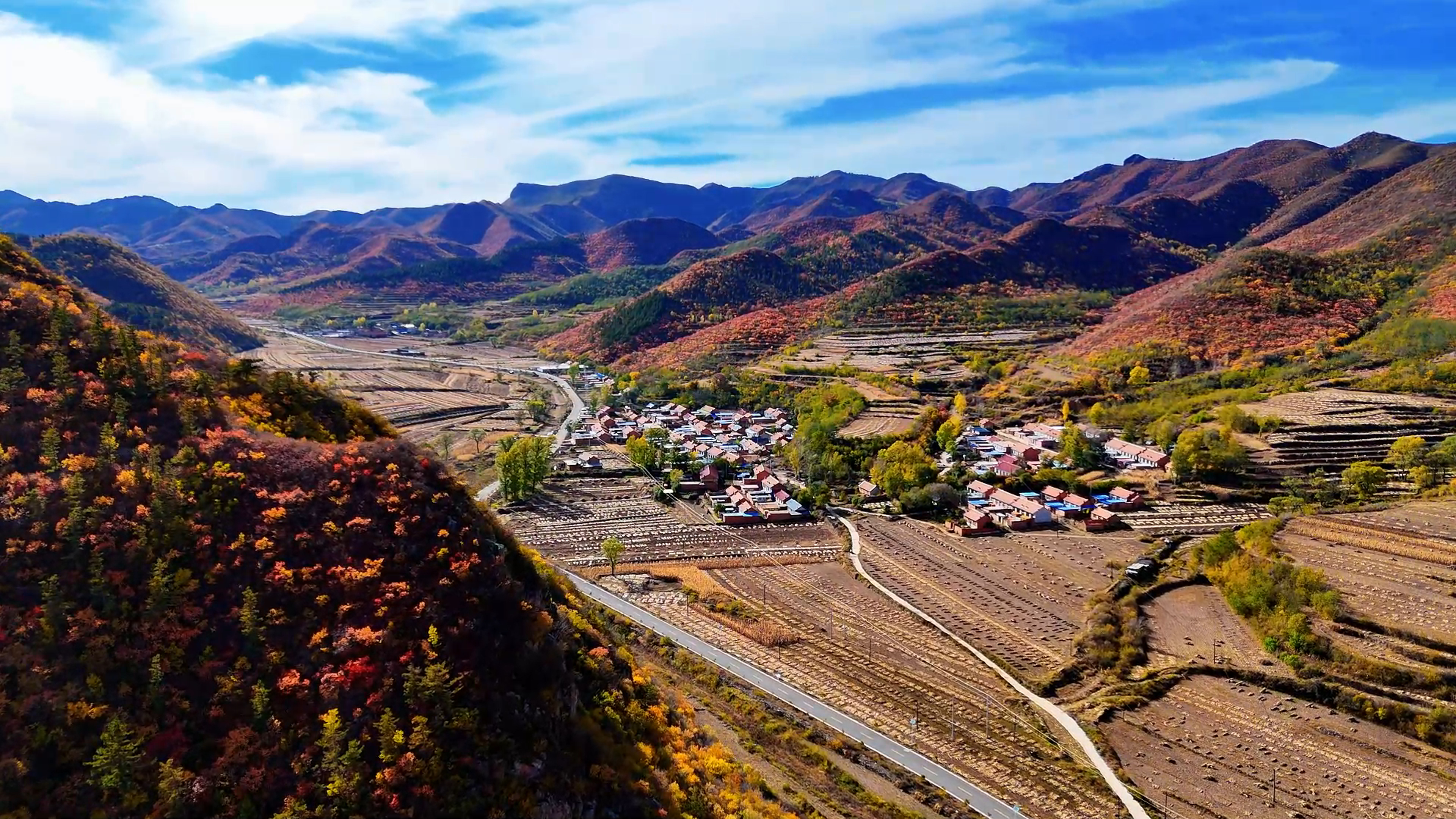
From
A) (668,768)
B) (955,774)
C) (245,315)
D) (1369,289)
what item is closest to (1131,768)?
(955,774)

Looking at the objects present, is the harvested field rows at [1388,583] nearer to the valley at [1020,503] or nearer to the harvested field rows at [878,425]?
the valley at [1020,503]

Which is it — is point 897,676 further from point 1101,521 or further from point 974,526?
point 1101,521

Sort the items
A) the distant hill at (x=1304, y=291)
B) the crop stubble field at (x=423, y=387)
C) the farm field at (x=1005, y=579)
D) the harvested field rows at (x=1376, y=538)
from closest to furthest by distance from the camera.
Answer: the farm field at (x=1005, y=579), the harvested field rows at (x=1376, y=538), the crop stubble field at (x=423, y=387), the distant hill at (x=1304, y=291)

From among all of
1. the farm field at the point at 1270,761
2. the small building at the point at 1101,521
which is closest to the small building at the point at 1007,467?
the small building at the point at 1101,521

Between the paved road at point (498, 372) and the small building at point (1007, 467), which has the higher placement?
the paved road at point (498, 372)

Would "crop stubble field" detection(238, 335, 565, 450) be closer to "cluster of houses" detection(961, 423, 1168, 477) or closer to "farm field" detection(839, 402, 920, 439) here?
"farm field" detection(839, 402, 920, 439)

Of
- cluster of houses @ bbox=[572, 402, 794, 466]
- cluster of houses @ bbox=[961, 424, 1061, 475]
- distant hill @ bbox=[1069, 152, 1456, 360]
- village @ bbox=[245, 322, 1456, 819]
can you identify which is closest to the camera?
village @ bbox=[245, 322, 1456, 819]

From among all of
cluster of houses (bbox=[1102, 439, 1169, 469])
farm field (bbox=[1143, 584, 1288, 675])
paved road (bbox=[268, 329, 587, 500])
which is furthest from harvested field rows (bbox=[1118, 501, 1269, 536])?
paved road (bbox=[268, 329, 587, 500])

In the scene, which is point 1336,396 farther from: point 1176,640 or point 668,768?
point 668,768
